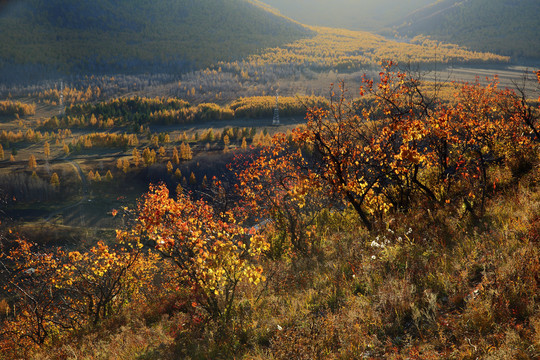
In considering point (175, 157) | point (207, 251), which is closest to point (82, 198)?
point (175, 157)

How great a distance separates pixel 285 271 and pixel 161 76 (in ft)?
361

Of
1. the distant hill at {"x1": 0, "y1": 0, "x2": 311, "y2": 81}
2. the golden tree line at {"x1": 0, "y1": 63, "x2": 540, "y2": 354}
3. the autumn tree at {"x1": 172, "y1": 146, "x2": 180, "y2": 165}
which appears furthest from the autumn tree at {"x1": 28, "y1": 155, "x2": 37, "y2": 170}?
the distant hill at {"x1": 0, "y1": 0, "x2": 311, "y2": 81}

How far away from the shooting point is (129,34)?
535ft

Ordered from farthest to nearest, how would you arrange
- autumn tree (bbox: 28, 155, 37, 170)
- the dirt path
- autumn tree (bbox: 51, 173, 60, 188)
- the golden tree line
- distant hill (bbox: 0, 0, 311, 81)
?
distant hill (bbox: 0, 0, 311, 81)
autumn tree (bbox: 28, 155, 37, 170)
autumn tree (bbox: 51, 173, 60, 188)
the dirt path
the golden tree line

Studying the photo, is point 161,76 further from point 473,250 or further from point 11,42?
point 473,250

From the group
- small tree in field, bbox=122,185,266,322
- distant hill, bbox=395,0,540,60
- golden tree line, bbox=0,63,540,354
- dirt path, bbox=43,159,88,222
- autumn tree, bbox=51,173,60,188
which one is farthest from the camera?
distant hill, bbox=395,0,540,60

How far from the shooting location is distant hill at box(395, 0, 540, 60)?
355 feet

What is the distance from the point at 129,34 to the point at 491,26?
15537cm

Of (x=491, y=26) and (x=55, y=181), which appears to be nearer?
(x=55, y=181)

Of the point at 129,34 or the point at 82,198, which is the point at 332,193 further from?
the point at 129,34

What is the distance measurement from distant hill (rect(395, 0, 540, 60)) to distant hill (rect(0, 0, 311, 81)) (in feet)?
211

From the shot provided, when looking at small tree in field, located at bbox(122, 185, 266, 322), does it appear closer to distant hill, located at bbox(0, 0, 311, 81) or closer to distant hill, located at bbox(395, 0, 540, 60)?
distant hill, located at bbox(395, 0, 540, 60)

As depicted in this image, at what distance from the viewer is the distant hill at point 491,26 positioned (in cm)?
10819

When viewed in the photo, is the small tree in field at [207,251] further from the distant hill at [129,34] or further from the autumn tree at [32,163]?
the distant hill at [129,34]
